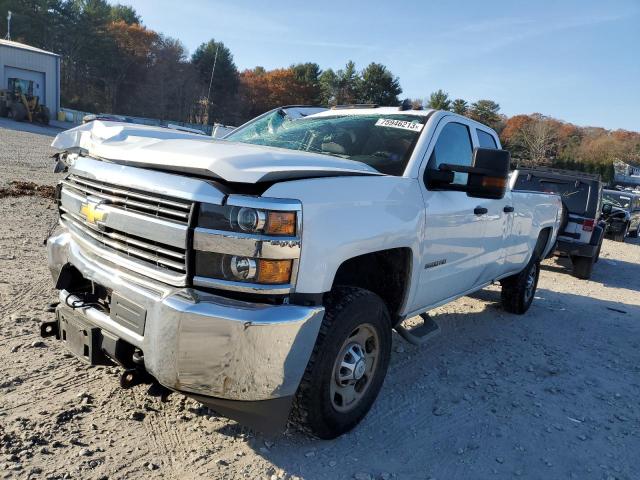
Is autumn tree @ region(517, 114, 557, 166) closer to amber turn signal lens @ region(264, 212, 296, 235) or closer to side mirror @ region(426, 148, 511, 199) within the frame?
side mirror @ region(426, 148, 511, 199)

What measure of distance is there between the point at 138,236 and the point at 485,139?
11.6 ft

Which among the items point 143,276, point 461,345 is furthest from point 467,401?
point 143,276

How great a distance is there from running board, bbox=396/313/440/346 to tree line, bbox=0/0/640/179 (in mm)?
53250

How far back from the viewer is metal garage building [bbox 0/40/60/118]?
35.3 metres

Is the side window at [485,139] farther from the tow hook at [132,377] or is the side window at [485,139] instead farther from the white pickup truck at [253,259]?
the tow hook at [132,377]

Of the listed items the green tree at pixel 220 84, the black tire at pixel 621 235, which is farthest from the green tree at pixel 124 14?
the black tire at pixel 621 235

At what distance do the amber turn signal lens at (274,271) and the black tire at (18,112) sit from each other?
123ft

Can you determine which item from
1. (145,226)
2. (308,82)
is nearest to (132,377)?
(145,226)

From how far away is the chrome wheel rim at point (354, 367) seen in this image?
2861 millimetres

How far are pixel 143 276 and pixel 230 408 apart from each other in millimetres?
758

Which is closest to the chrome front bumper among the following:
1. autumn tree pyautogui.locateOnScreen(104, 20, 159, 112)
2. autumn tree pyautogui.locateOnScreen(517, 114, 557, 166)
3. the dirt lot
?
the dirt lot

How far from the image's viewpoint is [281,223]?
229 centimetres

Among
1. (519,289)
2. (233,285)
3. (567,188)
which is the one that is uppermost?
(567,188)

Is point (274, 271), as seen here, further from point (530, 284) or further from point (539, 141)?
point (539, 141)
